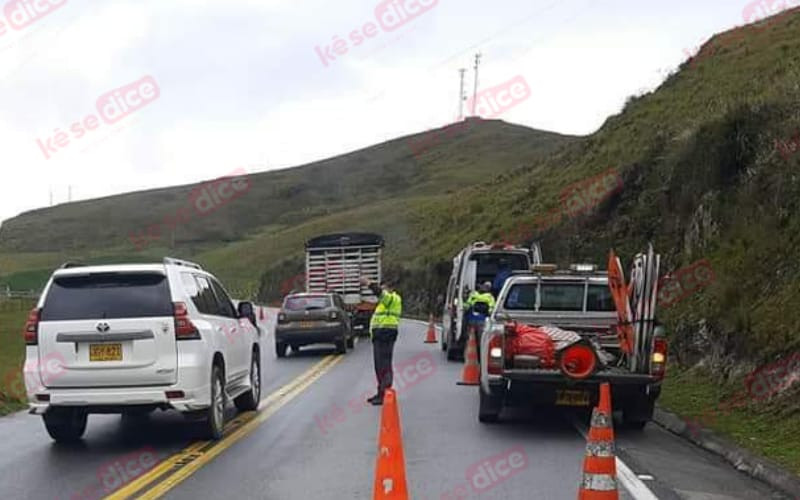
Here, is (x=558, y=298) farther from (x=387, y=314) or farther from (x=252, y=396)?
(x=252, y=396)

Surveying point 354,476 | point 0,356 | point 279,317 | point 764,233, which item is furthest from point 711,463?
point 0,356

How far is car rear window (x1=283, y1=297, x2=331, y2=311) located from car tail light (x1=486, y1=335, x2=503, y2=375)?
43.3 ft

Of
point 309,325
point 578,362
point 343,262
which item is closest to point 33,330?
point 578,362

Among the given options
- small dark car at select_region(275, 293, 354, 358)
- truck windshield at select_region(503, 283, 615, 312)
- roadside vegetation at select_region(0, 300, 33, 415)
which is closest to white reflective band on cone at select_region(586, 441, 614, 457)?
truck windshield at select_region(503, 283, 615, 312)

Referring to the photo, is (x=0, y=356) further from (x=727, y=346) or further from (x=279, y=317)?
(x=727, y=346)

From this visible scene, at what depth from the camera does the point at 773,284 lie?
15070 millimetres

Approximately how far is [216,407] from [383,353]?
3873 millimetres

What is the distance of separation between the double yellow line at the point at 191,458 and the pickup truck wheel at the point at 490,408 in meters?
2.72

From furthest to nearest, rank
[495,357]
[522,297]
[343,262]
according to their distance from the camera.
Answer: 1. [343,262]
2. [522,297]
3. [495,357]

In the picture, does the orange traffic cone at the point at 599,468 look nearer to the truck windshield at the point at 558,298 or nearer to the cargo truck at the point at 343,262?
the truck windshield at the point at 558,298

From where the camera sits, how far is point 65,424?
10984mm

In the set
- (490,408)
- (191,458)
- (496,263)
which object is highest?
(496,263)

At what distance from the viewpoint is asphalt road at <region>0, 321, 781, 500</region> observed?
8.37 m

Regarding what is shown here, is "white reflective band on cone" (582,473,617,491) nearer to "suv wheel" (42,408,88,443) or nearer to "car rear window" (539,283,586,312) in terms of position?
"suv wheel" (42,408,88,443)
